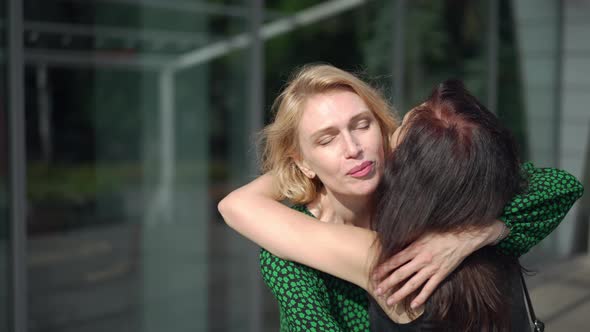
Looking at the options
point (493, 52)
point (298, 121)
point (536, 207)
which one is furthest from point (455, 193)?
point (493, 52)

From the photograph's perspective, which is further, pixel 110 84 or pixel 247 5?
pixel 247 5

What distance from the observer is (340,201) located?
191 centimetres

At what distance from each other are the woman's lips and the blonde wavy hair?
0.46 ft

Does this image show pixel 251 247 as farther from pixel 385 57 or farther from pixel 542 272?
pixel 542 272

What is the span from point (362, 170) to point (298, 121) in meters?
0.23

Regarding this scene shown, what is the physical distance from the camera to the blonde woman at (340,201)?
61.3 inches

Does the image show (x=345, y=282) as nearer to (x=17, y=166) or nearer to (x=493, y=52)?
(x=17, y=166)

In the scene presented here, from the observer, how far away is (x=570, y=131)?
9.00 metres

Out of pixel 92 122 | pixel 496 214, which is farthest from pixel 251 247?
pixel 496 214

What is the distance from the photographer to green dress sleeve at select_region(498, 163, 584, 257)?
1.63 meters

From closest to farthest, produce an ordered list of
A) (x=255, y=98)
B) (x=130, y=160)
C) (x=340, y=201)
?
(x=340, y=201), (x=130, y=160), (x=255, y=98)

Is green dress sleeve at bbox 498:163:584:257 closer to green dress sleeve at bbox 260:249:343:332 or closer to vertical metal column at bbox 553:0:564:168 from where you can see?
green dress sleeve at bbox 260:249:343:332

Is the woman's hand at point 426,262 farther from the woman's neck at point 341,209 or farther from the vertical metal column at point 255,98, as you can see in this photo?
the vertical metal column at point 255,98

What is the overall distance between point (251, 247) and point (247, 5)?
5.94 ft
